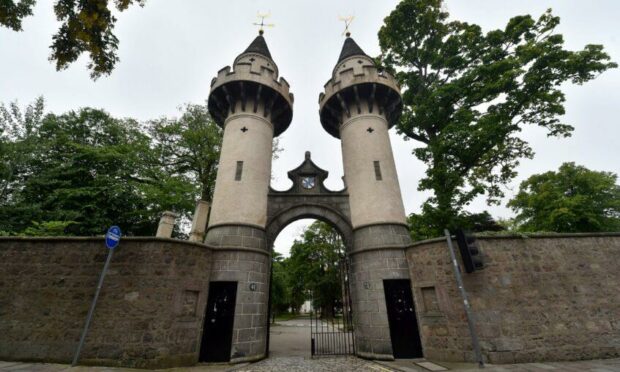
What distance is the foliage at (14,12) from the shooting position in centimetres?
490

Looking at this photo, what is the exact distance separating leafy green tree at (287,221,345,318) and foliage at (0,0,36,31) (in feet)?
70.7

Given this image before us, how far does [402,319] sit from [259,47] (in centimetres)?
1557

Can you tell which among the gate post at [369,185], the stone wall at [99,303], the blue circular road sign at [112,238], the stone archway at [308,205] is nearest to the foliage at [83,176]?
the stone wall at [99,303]

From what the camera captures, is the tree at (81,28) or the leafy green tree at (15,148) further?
the leafy green tree at (15,148)

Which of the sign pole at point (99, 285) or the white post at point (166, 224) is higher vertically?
the white post at point (166, 224)

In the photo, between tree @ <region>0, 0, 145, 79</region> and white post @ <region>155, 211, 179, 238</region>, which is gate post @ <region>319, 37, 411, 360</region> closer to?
white post @ <region>155, 211, 179, 238</region>

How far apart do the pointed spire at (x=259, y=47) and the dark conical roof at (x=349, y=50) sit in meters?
4.54

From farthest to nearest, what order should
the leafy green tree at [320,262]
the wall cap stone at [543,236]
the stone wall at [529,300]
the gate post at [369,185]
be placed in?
1. the leafy green tree at [320,262]
2. the gate post at [369,185]
3. the wall cap stone at [543,236]
4. the stone wall at [529,300]

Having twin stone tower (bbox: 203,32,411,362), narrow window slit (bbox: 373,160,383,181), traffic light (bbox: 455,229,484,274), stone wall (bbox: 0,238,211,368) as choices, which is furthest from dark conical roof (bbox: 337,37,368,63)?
stone wall (bbox: 0,238,211,368)

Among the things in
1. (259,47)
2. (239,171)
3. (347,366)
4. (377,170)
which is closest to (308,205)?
(239,171)

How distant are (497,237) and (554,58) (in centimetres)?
933

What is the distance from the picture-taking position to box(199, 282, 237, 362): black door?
7.51 meters

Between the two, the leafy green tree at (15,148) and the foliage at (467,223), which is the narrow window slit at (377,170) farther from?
the leafy green tree at (15,148)

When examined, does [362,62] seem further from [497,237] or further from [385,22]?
[497,237]
